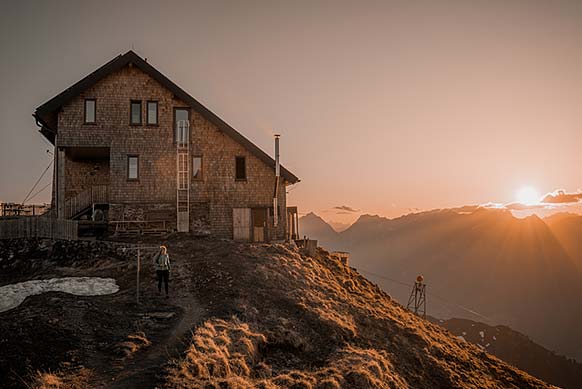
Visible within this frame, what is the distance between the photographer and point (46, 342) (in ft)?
41.6

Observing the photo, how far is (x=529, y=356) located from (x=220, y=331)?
4607 inches

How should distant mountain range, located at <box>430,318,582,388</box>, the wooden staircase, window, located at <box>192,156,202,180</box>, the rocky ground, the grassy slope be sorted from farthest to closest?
distant mountain range, located at <box>430,318,582,388</box>, window, located at <box>192,156,202,180</box>, the wooden staircase, the grassy slope, the rocky ground

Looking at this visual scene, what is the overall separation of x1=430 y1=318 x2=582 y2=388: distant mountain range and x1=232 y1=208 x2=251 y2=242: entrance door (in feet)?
289

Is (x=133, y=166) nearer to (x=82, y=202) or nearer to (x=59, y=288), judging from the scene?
(x=82, y=202)

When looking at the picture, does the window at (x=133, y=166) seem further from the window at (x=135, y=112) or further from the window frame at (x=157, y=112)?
the window frame at (x=157, y=112)

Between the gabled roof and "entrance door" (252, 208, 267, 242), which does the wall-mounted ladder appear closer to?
the gabled roof

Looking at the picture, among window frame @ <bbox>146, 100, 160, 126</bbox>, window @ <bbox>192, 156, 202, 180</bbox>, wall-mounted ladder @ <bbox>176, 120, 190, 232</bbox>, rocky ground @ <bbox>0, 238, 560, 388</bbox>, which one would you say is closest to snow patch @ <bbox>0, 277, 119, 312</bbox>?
rocky ground @ <bbox>0, 238, 560, 388</bbox>

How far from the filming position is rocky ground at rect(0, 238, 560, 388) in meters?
12.0

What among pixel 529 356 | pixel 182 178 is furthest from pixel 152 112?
pixel 529 356

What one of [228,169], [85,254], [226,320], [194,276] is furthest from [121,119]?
[226,320]

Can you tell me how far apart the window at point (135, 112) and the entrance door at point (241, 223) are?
8926 mm

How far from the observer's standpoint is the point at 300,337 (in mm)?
16750

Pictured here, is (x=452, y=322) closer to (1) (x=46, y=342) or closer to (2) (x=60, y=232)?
(2) (x=60, y=232)

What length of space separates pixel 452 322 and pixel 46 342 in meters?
150
